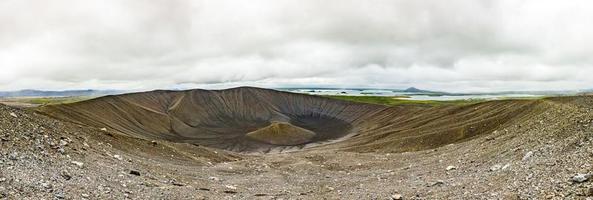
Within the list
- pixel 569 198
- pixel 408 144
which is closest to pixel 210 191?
pixel 569 198

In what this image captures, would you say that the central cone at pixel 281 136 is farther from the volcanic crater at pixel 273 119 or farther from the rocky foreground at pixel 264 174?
the rocky foreground at pixel 264 174

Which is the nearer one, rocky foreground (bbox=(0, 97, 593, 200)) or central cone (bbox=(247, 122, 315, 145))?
rocky foreground (bbox=(0, 97, 593, 200))

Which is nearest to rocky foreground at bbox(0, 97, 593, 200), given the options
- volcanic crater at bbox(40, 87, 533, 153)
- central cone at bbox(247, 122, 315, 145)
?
volcanic crater at bbox(40, 87, 533, 153)

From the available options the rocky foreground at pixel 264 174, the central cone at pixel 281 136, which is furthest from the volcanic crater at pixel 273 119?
the rocky foreground at pixel 264 174

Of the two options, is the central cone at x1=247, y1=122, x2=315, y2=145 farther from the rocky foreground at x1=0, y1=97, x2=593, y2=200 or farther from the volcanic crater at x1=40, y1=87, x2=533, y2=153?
the rocky foreground at x1=0, y1=97, x2=593, y2=200

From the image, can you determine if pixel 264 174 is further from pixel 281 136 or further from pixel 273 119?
pixel 273 119

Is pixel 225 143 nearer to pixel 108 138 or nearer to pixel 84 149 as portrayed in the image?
pixel 108 138
